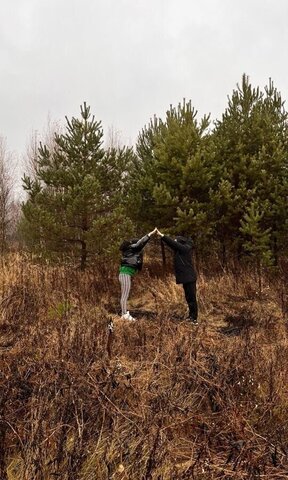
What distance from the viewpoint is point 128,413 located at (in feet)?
9.45

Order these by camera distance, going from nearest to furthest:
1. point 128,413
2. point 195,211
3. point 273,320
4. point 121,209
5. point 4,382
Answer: point 128,413 < point 4,382 < point 273,320 < point 121,209 < point 195,211

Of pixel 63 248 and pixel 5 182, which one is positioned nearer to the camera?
pixel 63 248

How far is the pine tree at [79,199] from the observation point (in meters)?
9.55

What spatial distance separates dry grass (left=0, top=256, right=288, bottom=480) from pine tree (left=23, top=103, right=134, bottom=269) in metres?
3.57

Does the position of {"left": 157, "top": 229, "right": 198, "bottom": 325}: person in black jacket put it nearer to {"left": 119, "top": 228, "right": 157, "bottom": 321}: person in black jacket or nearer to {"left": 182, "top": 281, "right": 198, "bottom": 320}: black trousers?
{"left": 182, "top": 281, "right": 198, "bottom": 320}: black trousers

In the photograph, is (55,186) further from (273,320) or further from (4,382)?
(4,382)

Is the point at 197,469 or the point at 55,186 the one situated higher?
the point at 55,186

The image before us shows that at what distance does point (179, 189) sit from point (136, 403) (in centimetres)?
798

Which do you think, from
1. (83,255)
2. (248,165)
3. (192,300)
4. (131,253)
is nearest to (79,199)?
(83,255)

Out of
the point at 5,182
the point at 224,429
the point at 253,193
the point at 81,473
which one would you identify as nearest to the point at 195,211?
the point at 253,193

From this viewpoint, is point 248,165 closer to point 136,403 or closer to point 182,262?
point 182,262

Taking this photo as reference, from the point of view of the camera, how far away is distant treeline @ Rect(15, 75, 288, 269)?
9.73m

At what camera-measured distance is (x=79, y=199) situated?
9.37 meters

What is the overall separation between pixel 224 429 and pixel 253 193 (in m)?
8.16
